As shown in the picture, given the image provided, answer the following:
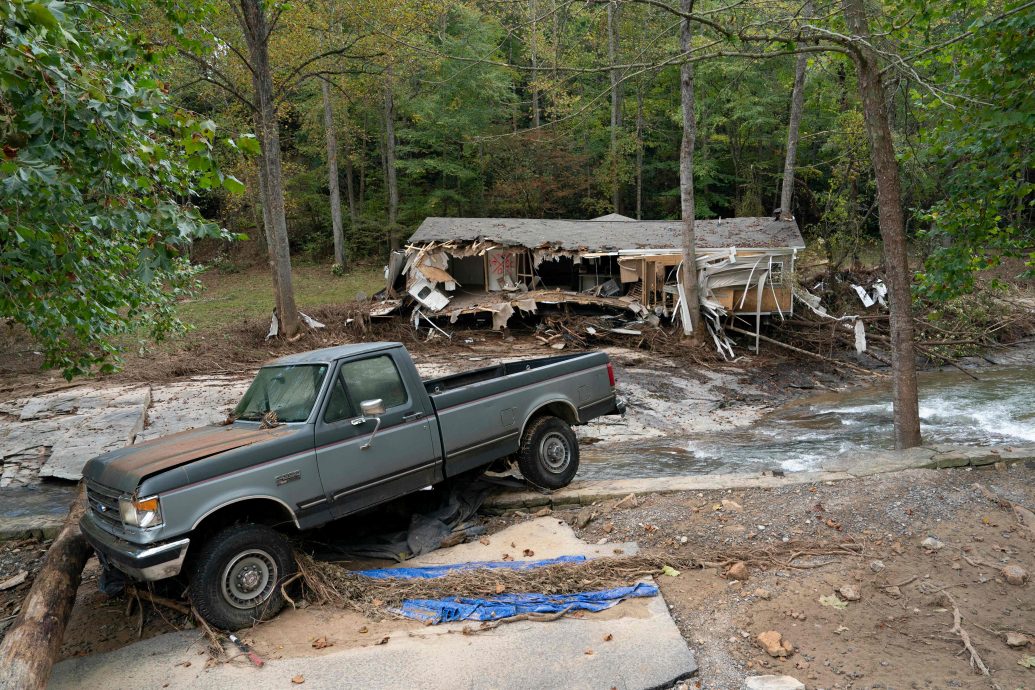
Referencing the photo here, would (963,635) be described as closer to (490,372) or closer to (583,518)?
(583,518)

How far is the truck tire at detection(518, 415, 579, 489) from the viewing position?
7.60 m

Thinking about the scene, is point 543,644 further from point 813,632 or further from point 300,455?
point 300,455

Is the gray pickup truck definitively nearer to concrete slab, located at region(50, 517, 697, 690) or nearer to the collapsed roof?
concrete slab, located at region(50, 517, 697, 690)

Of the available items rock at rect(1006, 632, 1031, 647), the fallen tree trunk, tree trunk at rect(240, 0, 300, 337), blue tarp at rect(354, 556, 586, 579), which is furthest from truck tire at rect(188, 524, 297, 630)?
tree trunk at rect(240, 0, 300, 337)

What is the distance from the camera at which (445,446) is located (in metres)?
6.77

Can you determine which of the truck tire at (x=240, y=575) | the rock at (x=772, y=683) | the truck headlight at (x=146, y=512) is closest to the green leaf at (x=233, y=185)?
the truck headlight at (x=146, y=512)

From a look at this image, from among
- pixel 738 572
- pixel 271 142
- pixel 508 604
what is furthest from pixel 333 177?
pixel 738 572

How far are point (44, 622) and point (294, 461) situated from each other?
78.2 inches

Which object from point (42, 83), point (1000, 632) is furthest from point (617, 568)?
point (42, 83)

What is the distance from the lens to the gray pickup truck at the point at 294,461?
16.3ft

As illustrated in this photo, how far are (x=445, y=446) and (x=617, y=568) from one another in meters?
2.08

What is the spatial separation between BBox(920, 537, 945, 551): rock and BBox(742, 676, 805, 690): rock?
2222 millimetres

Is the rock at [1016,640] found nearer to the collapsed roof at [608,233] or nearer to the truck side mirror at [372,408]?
the truck side mirror at [372,408]

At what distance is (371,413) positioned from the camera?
19.1ft
